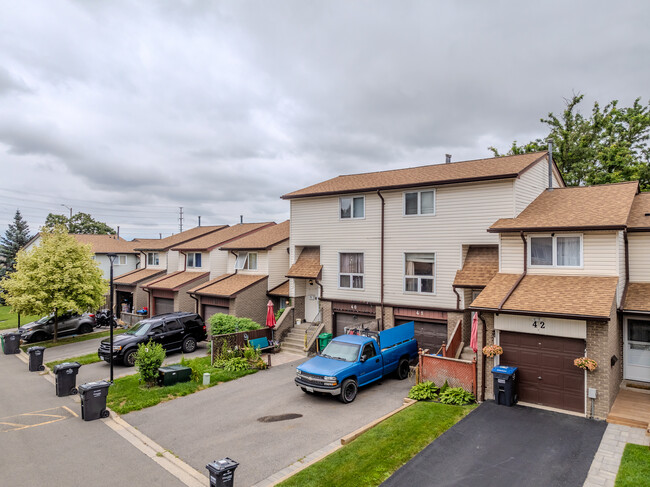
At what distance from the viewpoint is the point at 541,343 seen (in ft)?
39.7

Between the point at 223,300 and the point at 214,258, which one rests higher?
the point at 214,258

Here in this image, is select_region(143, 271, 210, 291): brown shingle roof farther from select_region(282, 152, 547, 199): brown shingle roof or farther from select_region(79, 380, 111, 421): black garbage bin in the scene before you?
select_region(79, 380, 111, 421): black garbage bin

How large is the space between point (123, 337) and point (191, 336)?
343 cm

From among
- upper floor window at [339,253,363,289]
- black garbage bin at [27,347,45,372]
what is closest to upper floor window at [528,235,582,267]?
upper floor window at [339,253,363,289]

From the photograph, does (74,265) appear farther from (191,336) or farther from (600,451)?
(600,451)

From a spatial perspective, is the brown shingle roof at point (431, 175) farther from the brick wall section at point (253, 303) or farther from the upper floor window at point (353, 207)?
the brick wall section at point (253, 303)

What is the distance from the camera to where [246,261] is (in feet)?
87.6

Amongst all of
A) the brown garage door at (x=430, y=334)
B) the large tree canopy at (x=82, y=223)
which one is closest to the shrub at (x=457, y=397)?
the brown garage door at (x=430, y=334)

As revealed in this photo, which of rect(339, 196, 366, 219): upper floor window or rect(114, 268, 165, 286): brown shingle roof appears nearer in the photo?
rect(339, 196, 366, 219): upper floor window

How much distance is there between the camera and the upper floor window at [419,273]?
18.3m

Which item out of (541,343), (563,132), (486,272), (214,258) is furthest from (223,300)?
(563,132)

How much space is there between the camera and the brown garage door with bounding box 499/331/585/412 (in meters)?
11.5

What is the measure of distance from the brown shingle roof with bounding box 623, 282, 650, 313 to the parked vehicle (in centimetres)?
2987

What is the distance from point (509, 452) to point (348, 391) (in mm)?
5564
